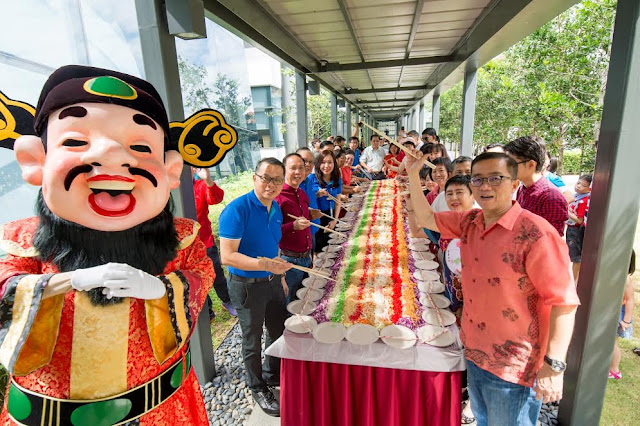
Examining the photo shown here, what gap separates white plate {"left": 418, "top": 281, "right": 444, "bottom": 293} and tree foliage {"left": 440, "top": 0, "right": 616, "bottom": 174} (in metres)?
4.59

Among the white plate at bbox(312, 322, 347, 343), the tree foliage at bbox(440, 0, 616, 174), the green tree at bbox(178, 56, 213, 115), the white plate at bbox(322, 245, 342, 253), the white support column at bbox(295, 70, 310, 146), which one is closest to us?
the white plate at bbox(312, 322, 347, 343)

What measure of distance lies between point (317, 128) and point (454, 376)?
21485 millimetres

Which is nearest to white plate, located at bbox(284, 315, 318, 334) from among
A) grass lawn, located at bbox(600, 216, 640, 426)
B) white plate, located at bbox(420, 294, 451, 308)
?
white plate, located at bbox(420, 294, 451, 308)

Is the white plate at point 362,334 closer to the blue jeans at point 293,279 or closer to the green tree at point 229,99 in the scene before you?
the blue jeans at point 293,279

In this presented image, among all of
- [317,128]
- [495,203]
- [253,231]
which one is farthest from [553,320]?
[317,128]

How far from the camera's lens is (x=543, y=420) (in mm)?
2377

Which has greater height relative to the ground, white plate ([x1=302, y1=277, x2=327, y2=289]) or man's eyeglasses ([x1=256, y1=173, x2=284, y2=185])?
man's eyeglasses ([x1=256, y1=173, x2=284, y2=185])

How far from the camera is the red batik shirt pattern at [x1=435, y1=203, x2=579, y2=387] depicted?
4.65 feet

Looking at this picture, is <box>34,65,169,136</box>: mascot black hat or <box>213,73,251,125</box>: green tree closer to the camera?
<box>34,65,169,136</box>: mascot black hat

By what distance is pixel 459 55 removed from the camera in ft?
17.5

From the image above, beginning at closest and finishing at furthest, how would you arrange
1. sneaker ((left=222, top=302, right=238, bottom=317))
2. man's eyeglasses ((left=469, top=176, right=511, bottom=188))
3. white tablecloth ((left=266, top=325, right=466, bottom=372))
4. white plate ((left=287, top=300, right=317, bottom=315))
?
man's eyeglasses ((left=469, top=176, right=511, bottom=188)) < white tablecloth ((left=266, top=325, right=466, bottom=372)) < white plate ((left=287, top=300, right=317, bottom=315)) < sneaker ((left=222, top=302, right=238, bottom=317))

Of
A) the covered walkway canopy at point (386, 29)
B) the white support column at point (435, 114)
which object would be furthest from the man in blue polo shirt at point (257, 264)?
the white support column at point (435, 114)

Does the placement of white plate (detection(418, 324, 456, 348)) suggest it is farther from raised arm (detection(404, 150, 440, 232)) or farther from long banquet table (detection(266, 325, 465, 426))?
raised arm (detection(404, 150, 440, 232))

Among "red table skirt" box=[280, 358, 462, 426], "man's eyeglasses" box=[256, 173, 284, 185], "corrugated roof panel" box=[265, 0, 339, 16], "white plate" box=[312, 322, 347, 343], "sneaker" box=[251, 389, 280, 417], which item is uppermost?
"corrugated roof panel" box=[265, 0, 339, 16]
